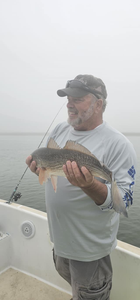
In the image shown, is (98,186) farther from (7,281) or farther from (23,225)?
(7,281)

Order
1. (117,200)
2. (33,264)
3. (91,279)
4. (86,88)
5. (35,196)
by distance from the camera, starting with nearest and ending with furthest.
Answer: (117,200) < (91,279) < (86,88) < (33,264) < (35,196)

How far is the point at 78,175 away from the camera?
70.1 inches

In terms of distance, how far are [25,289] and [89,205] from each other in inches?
92.1

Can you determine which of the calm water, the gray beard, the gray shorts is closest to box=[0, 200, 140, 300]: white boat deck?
the gray shorts

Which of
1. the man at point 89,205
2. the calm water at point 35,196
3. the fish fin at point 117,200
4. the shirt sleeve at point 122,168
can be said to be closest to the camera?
the fish fin at point 117,200

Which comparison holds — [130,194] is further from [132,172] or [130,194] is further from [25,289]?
[25,289]

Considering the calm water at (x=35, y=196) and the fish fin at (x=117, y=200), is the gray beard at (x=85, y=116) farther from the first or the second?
the calm water at (x=35, y=196)

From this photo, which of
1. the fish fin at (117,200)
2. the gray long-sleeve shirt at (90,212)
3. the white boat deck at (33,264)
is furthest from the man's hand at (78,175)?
the white boat deck at (33,264)

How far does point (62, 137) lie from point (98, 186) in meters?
0.95

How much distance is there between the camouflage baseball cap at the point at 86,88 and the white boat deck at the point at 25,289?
9.95 feet

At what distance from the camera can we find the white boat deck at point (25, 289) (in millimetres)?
3350

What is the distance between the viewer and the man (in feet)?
6.81

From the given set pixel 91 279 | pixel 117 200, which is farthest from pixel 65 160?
pixel 91 279

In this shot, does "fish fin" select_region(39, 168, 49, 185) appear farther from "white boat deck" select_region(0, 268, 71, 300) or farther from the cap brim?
"white boat deck" select_region(0, 268, 71, 300)
